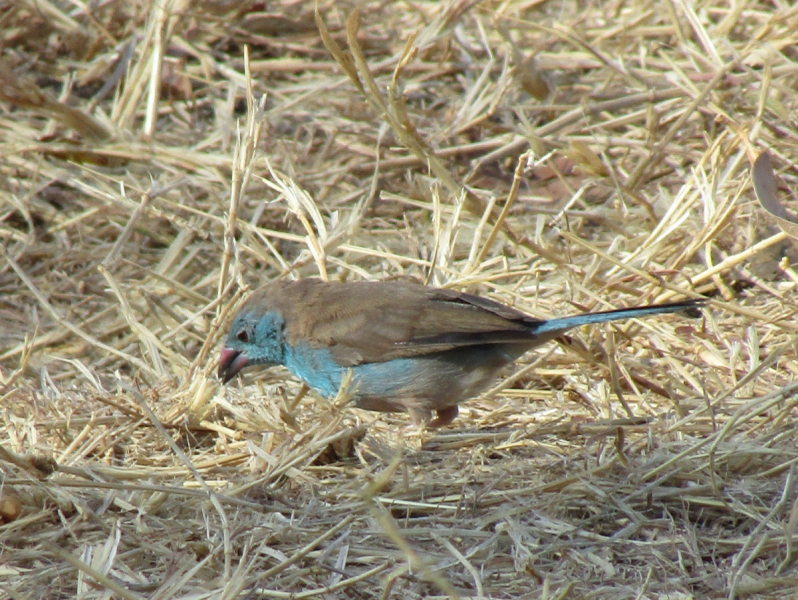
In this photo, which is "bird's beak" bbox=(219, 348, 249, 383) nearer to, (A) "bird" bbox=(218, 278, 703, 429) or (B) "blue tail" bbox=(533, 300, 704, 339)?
(A) "bird" bbox=(218, 278, 703, 429)

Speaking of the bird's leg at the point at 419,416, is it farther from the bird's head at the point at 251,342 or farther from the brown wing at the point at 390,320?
the bird's head at the point at 251,342

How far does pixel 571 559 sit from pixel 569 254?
79.0 inches

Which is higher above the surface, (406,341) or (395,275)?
(406,341)

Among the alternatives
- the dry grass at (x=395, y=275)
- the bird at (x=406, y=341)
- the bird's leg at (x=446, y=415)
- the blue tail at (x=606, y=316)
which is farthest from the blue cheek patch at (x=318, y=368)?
the blue tail at (x=606, y=316)

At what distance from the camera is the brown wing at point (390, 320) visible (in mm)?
4156

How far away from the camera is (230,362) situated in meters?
4.57

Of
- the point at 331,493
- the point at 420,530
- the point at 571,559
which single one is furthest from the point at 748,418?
the point at 331,493

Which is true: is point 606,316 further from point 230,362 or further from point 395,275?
point 230,362

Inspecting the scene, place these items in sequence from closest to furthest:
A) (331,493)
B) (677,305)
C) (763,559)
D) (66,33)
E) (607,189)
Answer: (763,559)
(331,493)
(677,305)
(607,189)
(66,33)

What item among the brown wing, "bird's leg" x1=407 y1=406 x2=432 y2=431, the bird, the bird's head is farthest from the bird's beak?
"bird's leg" x1=407 y1=406 x2=432 y2=431

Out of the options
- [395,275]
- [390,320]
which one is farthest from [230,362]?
[395,275]

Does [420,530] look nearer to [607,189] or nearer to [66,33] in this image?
[607,189]

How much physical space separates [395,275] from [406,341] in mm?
1044

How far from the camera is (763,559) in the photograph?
3.05 metres
